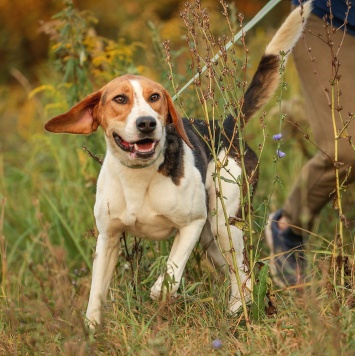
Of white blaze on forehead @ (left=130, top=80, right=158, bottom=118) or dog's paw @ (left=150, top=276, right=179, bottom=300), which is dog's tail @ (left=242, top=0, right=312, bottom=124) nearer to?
white blaze on forehead @ (left=130, top=80, right=158, bottom=118)

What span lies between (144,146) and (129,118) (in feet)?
0.51

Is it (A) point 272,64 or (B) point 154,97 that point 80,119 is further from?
(A) point 272,64

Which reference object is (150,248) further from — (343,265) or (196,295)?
(343,265)

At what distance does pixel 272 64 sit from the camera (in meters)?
4.48

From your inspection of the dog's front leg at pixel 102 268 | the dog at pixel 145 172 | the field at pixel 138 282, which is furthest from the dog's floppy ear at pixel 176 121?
the dog's front leg at pixel 102 268

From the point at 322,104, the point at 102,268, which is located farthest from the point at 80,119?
the point at 322,104

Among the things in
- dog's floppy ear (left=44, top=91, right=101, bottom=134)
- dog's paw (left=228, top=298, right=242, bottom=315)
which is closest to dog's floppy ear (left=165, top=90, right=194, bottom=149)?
dog's floppy ear (left=44, top=91, right=101, bottom=134)

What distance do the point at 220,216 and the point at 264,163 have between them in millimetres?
2675

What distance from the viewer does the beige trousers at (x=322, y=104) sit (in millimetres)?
4555

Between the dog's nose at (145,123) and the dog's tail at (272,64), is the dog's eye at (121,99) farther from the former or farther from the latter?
the dog's tail at (272,64)

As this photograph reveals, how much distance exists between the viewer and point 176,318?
3967 millimetres

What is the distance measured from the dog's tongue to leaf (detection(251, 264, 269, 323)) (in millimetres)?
796

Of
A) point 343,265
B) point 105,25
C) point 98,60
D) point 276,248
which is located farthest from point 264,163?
point 105,25

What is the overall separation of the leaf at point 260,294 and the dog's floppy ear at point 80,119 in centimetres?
117
